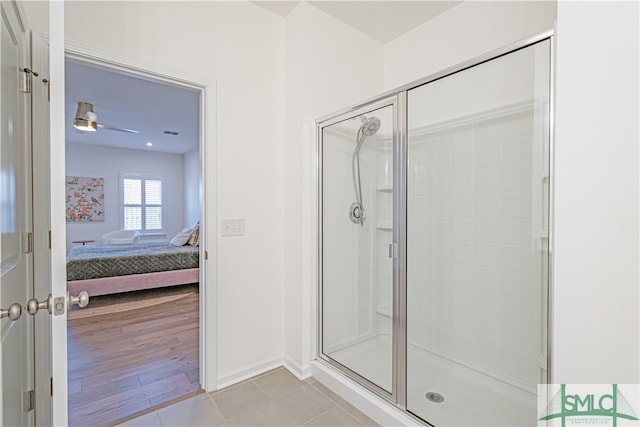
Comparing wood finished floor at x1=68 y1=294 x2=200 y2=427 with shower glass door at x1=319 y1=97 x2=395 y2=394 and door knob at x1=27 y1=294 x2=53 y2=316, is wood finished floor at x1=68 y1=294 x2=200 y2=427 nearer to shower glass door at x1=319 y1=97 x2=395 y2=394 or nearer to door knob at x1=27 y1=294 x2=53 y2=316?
shower glass door at x1=319 y1=97 x2=395 y2=394

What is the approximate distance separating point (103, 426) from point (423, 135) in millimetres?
2444

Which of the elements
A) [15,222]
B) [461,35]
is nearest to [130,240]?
[15,222]

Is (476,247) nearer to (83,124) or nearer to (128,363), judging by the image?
(128,363)

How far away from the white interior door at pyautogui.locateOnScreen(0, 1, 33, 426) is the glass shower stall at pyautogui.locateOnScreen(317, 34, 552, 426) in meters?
1.54

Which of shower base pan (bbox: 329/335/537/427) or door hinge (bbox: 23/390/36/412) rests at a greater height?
Answer: door hinge (bbox: 23/390/36/412)

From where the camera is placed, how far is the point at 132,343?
2779 millimetres

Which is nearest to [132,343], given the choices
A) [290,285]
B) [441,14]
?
[290,285]

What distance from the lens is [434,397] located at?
181 cm

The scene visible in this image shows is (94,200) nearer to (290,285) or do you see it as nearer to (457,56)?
(290,285)

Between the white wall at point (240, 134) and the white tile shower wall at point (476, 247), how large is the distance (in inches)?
40.6

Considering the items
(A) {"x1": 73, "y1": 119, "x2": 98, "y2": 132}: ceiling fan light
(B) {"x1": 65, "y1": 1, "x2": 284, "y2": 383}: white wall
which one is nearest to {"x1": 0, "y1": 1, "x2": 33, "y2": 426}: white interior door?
(B) {"x1": 65, "y1": 1, "x2": 284, "y2": 383}: white wall

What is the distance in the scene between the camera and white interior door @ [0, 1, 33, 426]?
0.98 m

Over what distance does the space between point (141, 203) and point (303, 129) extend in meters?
6.18

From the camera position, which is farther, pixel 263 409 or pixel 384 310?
pixel 384 310
